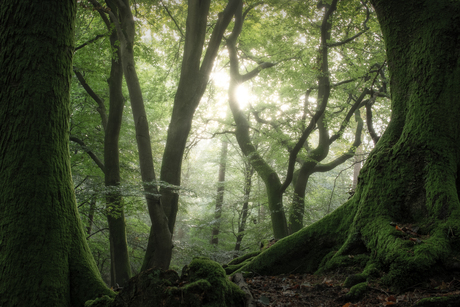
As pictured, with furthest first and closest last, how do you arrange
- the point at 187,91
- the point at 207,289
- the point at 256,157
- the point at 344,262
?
the point at 256,157
the point at 187,91
the point at 344,262
the point at 207,289

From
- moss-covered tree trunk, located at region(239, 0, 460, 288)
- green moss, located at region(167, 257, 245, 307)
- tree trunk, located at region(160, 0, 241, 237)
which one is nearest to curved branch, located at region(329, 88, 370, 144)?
moss-covered tree trunk, located at region(239, 0, 460, 288)

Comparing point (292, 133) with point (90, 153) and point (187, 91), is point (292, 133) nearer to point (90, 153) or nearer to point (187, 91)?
point (187, 91)

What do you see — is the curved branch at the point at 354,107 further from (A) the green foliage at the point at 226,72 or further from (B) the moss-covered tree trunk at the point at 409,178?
(B) the moss-covered tree trunk at the point at 409,178

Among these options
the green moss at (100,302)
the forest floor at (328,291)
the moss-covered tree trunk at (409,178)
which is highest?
the moss-covered tree trunk at (409,178)

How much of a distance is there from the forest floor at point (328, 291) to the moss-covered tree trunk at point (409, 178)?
116mm

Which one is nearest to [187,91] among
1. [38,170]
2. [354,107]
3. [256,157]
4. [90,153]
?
[38,170]

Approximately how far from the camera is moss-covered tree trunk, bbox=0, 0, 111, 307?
218cm

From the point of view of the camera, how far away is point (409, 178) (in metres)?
2.91

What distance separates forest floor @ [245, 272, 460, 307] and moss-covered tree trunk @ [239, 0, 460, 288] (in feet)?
0.38

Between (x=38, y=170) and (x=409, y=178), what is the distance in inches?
148

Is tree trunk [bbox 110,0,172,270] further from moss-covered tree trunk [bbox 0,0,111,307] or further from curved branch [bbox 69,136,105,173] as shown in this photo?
→ curved branch [bbox 69,136,105,173]

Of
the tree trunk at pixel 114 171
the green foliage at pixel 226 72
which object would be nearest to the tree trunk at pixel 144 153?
the green foliage at pixel 226 72

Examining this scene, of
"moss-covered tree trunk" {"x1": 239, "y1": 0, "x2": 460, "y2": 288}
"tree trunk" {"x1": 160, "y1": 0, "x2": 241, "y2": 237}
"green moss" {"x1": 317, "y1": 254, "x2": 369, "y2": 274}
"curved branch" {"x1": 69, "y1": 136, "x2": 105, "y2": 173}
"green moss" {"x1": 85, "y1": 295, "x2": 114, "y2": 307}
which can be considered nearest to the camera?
"green moss" {"x1": 85, "y1": 295, "x2": 114, "y2": 307}

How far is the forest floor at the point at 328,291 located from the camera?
212cm
